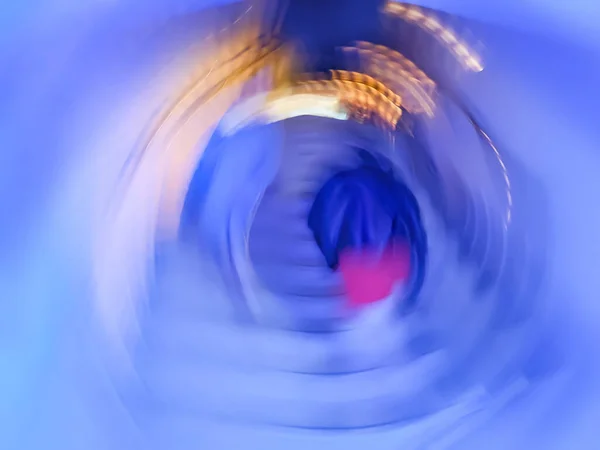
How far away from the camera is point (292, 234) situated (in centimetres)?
49

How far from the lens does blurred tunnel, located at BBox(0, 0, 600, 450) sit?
37cm

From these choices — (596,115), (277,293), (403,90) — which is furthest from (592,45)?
(277,293)

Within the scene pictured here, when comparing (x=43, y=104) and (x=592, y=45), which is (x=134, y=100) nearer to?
(x=43, y=104)

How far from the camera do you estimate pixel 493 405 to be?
1.29 feet

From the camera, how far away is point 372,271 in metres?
0.47

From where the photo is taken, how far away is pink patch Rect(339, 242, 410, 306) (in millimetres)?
456

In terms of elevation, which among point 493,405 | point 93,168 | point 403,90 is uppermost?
point 403,90

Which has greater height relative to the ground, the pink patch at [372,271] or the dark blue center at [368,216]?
the dark blue center at [368,216]

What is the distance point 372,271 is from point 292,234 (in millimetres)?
68

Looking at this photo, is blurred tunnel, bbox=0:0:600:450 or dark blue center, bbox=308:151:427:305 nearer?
blurred tunnel, bbox=0:0:600:450

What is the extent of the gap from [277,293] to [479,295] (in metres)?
0.14

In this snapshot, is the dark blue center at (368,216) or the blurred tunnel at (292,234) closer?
the blurred tunnel at (292,234)

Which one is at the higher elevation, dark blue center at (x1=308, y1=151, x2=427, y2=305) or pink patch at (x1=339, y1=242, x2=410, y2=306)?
dark blue center at (x1=308, y1=151, x2=427, y2=305)

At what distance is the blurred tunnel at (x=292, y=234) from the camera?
Result: 1.22 ft
